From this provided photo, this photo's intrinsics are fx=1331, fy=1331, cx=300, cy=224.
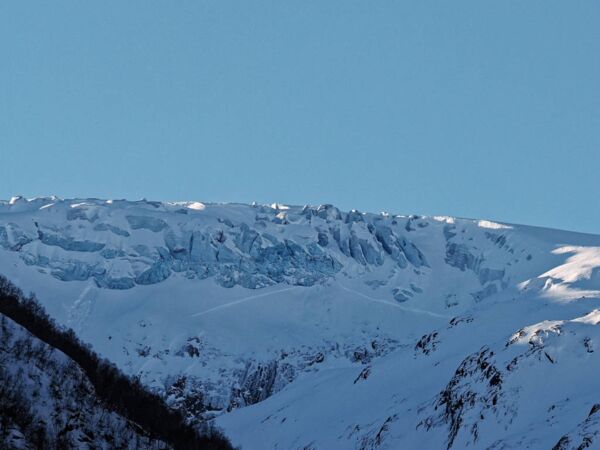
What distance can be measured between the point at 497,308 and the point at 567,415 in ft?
176

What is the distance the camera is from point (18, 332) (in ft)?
249

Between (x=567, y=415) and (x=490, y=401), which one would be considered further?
(x=490, y=401)

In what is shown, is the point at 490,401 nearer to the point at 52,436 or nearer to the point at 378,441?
the point at 378,441

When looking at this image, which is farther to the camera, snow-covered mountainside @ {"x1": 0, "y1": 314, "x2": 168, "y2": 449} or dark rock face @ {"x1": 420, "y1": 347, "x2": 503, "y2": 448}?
dark rock face @ {"x1": 420, "y1": 347, "x2": 503, "y2": 448}

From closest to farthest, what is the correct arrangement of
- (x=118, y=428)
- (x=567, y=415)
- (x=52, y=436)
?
(x=52, y=436), (x=118, y=428), (x=567, y=415)

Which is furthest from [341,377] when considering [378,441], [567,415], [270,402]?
[567,415]

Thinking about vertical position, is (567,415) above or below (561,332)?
below

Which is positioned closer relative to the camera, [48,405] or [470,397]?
[48,405]

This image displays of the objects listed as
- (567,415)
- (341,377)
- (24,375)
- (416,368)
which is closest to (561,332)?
(567,415)

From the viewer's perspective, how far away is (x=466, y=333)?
15038 centimetres

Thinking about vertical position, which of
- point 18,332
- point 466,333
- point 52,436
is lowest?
point 52,436

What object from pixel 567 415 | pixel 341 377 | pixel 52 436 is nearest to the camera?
pixel 52 436

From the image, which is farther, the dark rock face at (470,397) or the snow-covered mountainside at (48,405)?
the dark rock face at (470,397)

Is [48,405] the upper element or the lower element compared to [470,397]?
lower
